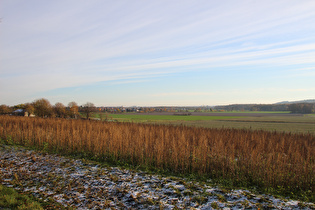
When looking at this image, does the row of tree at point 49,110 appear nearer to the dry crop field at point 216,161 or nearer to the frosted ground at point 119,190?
the dry crop field at point 216,161

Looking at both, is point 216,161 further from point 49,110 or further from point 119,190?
point 49,110

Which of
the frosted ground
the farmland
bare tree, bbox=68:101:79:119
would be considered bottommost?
the farmland

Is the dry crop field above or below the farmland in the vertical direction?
above

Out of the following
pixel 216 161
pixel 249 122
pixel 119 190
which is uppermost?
pixel 216 161

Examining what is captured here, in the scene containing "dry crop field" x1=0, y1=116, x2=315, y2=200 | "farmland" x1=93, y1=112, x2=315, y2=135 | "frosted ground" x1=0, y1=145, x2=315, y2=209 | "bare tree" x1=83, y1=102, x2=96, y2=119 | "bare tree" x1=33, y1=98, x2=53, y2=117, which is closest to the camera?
"frosted ground" x1=0, y1=145, x2=315, y2=209

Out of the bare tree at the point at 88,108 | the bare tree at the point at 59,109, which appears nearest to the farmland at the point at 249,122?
the bare tree at the point at 88,108

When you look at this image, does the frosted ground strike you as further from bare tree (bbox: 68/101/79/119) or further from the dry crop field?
bare tree (bbox: 68/101/79/119)

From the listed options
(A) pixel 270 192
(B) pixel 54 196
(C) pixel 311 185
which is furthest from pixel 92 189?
(C) pixel 311 185

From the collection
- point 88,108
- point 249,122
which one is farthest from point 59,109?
point 249,122

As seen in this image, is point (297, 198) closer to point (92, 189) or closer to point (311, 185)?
point (311, 185)

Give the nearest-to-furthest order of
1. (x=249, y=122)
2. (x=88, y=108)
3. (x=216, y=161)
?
(x=216, y=161) → (x=88, y=108) → (x=249, y=122)

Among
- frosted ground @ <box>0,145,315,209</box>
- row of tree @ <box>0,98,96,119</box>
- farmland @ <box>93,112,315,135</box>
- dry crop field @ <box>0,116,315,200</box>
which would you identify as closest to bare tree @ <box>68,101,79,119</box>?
row of tree @ <box>0,98,96,119</box>

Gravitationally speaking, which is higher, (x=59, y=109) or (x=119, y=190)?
(x=59, y=109)

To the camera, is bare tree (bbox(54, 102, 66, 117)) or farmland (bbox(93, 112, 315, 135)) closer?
farmland (bbox(93, 112, 315, 135))
